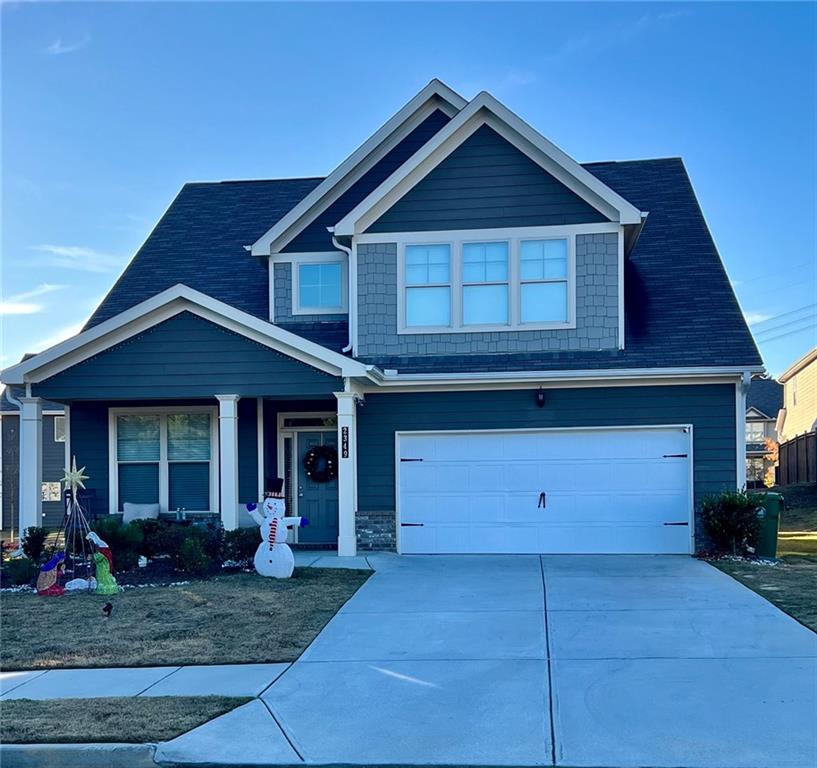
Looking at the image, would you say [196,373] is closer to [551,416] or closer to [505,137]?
[551,416]

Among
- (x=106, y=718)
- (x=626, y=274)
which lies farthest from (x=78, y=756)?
(x=626, y=274)

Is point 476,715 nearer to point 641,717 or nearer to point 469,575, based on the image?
point 641,717

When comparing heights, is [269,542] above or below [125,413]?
below

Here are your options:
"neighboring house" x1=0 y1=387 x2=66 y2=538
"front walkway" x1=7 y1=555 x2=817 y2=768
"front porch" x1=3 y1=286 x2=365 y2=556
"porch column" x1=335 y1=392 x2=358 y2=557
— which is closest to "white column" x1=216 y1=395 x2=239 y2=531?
"front porch" x1=3 y1=286 x2=365 y2=556

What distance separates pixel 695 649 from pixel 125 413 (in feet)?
36.0

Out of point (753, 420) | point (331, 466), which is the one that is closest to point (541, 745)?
point (331, 466)

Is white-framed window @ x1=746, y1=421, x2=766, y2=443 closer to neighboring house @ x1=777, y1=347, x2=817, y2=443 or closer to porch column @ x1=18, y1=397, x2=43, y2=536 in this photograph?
neighboring house @ x1=777, y1=347, x2=817, y2=443

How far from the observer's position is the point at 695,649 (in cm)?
773

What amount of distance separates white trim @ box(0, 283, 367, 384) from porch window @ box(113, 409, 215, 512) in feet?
7.51

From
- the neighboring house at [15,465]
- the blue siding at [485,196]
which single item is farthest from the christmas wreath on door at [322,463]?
the neighboring house at [15,465]

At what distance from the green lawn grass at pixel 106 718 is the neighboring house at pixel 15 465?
715 inches

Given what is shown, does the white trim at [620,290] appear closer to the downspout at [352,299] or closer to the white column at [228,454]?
the downspout at [352,299]

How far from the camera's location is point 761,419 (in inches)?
1971

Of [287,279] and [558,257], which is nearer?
[558,257]
